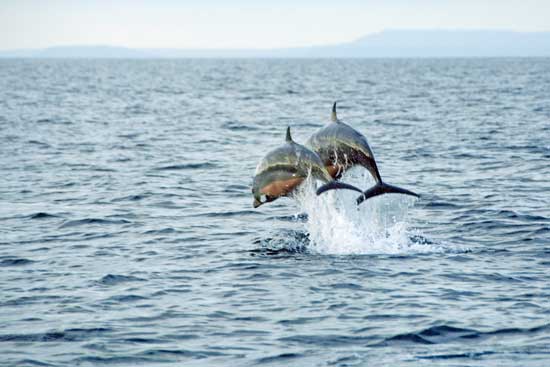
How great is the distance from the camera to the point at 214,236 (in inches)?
771

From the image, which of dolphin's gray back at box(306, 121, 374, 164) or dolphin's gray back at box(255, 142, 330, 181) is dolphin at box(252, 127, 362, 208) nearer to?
dolphin's gray back at box(255, 142, 330, 181)

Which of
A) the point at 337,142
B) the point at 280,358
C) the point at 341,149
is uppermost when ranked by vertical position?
the point at 337,142

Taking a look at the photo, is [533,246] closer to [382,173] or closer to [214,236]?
[214,236]

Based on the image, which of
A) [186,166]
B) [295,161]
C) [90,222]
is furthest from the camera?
[186,166]

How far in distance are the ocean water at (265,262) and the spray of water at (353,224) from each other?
0.19ft

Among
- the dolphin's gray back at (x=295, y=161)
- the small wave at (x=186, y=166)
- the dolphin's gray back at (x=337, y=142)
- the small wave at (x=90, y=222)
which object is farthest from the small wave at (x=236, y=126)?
the dolphin's gray back at (x=295, y=161)

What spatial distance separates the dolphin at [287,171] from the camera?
1662cm

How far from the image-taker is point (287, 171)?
16812 millimetres

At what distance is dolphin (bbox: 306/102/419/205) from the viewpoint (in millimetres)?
17078

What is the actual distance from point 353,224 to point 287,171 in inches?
119

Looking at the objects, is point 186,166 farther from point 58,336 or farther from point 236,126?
point 58,336

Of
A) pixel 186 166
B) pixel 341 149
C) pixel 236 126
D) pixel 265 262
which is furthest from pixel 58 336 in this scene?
pixel 236 126

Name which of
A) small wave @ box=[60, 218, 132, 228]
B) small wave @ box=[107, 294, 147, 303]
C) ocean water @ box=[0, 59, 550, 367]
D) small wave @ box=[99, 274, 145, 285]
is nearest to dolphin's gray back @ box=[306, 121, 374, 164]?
ocean water @ box=[0, 59, 550, 367]

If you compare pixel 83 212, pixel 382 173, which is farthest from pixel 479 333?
pixel 382 173
